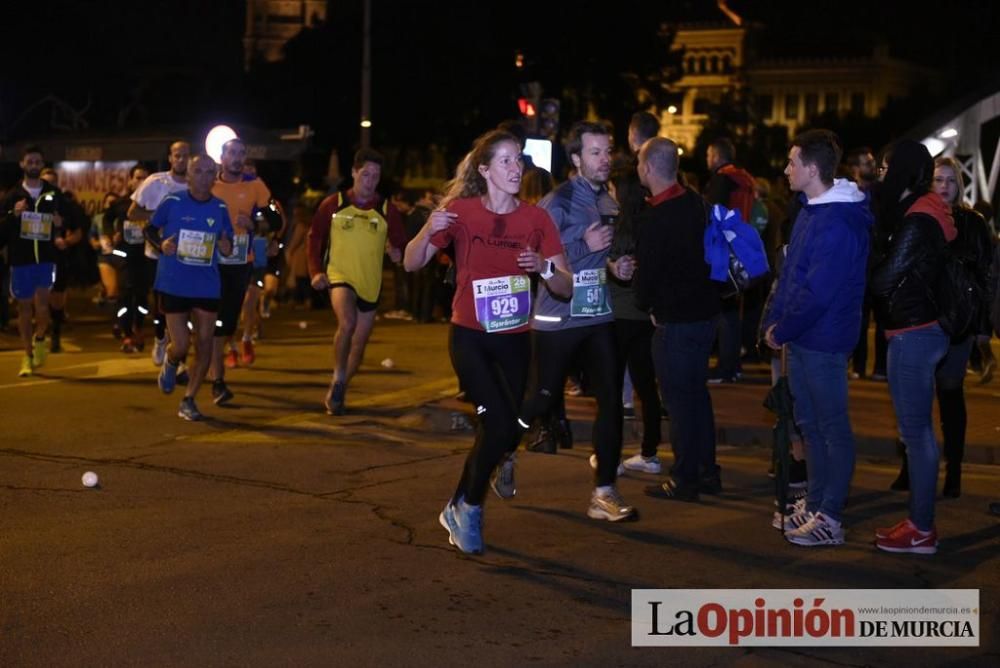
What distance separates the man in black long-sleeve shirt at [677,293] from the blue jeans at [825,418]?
3.03 feet

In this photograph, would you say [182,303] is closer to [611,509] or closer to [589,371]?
[589,371]

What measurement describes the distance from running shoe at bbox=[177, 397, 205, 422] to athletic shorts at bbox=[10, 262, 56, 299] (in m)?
3.84

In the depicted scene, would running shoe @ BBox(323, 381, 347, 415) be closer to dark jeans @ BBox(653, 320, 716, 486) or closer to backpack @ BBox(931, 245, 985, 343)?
dark jeans @ BBox(653, 320, 716, 486)

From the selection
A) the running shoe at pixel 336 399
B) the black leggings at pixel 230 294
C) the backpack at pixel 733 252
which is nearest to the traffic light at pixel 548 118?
the black leggings at pixel 230 294

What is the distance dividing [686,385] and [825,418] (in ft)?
3.90

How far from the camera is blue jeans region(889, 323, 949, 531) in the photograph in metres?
7.92

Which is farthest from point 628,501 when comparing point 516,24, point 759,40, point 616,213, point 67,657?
point 759,40

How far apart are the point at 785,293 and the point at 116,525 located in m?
3.59

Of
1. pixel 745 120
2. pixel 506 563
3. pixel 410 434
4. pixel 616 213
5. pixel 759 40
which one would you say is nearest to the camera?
pixel 506 563

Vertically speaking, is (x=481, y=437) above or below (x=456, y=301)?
below

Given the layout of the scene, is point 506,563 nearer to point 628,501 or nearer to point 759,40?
point 628,501

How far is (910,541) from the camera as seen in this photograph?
787 centimetres

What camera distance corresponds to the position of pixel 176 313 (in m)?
12.1

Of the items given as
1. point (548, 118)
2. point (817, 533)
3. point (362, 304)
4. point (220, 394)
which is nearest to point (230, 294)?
point (220, 394)
